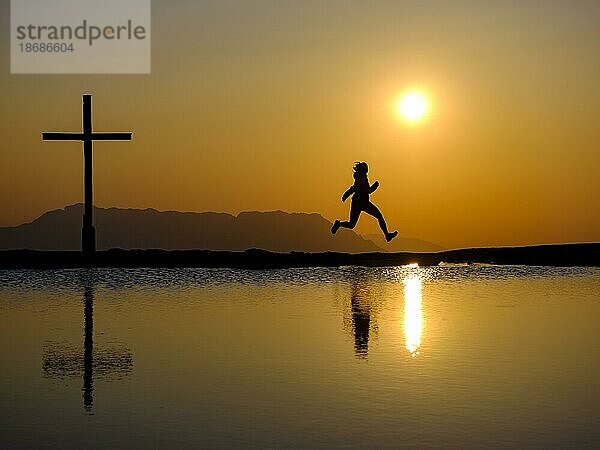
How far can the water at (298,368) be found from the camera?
28.5 feet

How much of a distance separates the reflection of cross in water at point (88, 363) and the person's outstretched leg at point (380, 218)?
582 inches

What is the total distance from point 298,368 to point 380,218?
55.2 ft

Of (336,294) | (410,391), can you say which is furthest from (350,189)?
(410,391)

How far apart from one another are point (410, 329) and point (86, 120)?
23034mm

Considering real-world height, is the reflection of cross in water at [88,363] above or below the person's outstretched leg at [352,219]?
below

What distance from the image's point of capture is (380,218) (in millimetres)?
28562

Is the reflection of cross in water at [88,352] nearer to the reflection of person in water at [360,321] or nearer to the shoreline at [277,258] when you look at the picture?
the reflection of person in water at [360,321]

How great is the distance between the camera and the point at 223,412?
948 centimetres

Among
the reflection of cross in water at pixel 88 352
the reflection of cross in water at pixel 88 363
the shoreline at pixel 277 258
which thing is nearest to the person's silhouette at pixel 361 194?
the shoreline at pixel 277 258

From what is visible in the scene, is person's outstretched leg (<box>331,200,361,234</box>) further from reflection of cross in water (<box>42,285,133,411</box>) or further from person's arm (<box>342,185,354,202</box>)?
reflection of cross in water (<box>42,285,133,411</box>)

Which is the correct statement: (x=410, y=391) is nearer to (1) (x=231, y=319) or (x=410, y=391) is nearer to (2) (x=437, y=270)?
(1) (x=231, y=319)

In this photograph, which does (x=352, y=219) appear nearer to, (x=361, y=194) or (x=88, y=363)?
(x=361, y=194)

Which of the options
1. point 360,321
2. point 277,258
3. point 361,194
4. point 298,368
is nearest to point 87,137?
point 277,258

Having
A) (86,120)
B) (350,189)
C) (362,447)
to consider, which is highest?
(86,120)
